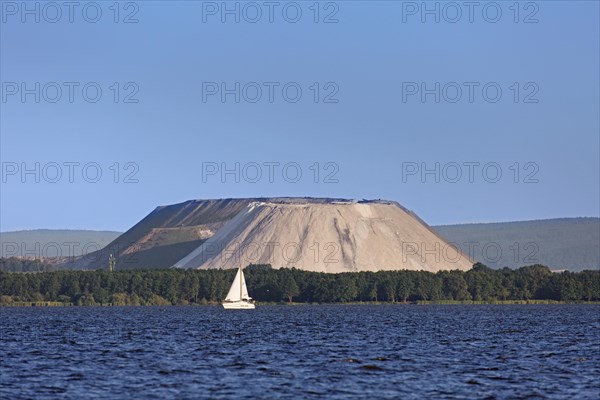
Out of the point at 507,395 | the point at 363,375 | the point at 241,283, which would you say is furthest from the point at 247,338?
the point at 241,283

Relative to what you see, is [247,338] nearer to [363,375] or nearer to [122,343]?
[122,343]

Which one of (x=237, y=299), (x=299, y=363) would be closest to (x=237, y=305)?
(x=237, y=299)

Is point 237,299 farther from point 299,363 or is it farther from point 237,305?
point 299,363

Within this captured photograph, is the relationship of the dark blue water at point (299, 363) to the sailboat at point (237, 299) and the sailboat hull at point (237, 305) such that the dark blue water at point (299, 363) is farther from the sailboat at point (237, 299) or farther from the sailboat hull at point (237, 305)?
the sailboat at point (237, 299)

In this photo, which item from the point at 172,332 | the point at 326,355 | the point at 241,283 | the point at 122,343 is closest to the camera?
the point at 326,355

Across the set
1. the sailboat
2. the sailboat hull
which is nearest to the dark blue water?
the sailboat hull

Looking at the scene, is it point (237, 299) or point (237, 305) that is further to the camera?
point (237, 299)

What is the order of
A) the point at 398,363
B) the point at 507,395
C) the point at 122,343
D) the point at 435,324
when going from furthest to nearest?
the point at 435,324 → the point at 122,343 → the point at 398,363 → the point at 507,395

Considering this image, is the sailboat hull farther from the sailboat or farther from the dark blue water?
the dark blue water
